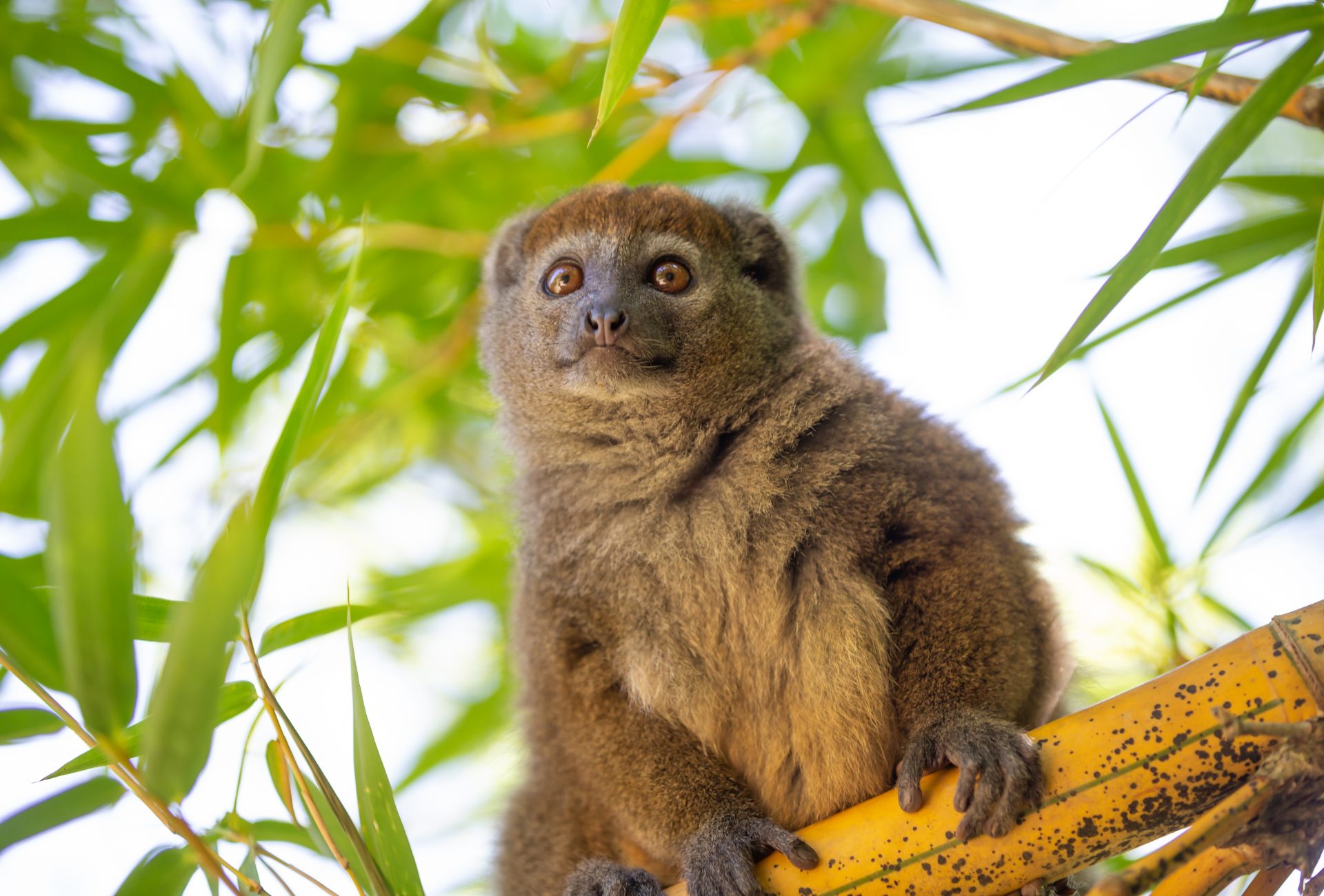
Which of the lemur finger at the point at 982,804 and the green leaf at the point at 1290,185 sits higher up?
the green leaf at the point at 1290,185

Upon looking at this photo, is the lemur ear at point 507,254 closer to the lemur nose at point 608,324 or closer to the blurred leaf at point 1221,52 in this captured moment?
the lemur nose at point 608,324

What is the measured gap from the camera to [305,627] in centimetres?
285

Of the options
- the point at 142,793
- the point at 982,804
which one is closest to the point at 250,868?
the point at 142,793

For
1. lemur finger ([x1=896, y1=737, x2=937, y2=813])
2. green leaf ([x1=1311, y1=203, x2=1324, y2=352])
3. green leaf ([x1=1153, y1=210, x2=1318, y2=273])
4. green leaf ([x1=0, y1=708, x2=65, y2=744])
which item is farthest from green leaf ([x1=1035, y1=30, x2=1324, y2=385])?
green leaf ([x1=0, y1=708, x2=65, y2=744])

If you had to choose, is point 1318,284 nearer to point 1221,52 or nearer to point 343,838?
point 1221,52

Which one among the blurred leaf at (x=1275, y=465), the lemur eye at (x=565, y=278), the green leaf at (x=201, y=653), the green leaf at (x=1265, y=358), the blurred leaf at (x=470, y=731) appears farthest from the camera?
the blurred leaf at (x=470, y=731)

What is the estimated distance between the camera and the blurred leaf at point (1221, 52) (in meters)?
2.24

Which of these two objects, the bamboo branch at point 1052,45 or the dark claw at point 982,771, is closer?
the dark claw at point 982,771

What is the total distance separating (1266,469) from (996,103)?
166cm

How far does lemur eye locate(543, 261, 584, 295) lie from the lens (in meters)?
3.50

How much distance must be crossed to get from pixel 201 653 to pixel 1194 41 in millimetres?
2268

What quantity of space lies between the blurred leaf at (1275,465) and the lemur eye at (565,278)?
2.12m

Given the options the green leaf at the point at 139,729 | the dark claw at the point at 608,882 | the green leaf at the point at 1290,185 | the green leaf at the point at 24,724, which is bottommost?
the dark claw at the point at 608,882

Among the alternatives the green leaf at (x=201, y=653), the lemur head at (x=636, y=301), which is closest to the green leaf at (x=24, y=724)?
the green leaf at (x=201, y=653)
